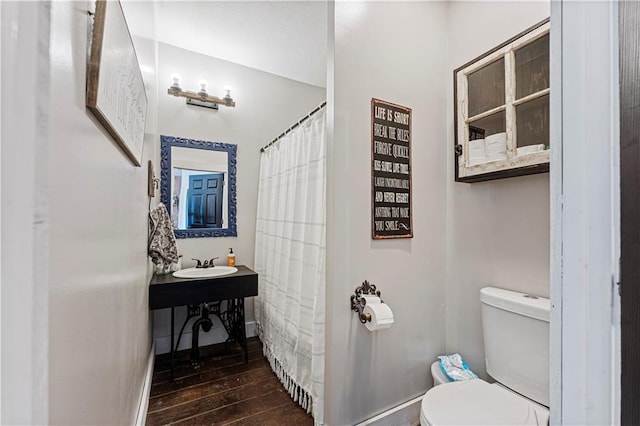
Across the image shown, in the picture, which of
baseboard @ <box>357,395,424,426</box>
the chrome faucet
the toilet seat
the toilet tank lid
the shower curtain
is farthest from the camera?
the chrome faucet

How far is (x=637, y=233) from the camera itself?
378 mm

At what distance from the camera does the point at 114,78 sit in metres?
0.81

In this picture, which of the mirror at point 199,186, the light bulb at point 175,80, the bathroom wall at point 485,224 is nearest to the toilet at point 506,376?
the bathroom wall at point 485,224

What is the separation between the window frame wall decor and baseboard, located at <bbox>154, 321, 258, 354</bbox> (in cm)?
236

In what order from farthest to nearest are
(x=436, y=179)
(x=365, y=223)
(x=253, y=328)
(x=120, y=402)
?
1. (x=253, y=328)
2. (x=436, y=179)
3. (x=365, y=223)
4. (x=120, y=402)

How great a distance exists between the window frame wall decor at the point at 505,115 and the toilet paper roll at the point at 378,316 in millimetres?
854

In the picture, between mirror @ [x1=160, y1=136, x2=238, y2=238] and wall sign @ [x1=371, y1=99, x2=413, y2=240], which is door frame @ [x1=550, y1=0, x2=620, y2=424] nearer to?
wall sign @ [x1=371, y1=99, x2=413, y2=240]

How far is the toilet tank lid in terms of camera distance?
1.26 meters

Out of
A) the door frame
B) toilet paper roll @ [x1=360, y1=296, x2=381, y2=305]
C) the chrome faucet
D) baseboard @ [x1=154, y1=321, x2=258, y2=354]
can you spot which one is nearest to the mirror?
the chrome faucet

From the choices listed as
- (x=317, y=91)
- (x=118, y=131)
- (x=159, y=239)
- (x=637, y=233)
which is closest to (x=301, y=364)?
(x=159, y=239)

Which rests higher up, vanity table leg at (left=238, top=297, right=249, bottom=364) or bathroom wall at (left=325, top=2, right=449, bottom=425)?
bathroom wall at (left=325, top=2, right=449, bottom=425)

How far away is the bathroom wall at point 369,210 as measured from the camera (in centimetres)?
143

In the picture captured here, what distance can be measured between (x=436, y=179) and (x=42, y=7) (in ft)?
5.87

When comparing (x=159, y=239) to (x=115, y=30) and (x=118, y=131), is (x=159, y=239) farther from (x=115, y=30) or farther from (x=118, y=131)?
(x=115, y=30)
